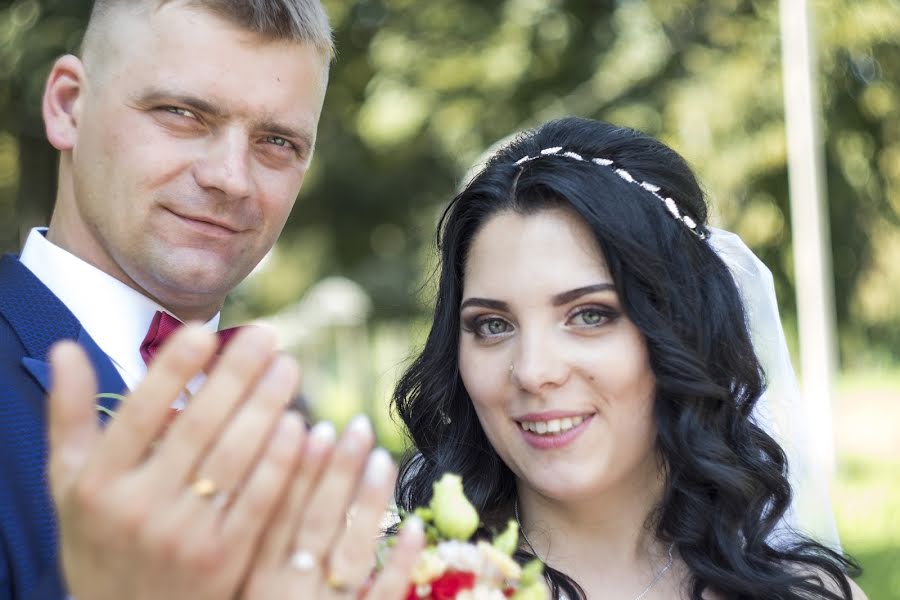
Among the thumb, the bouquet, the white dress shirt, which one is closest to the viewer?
the thumb

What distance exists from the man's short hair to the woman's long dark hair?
2.35 feet

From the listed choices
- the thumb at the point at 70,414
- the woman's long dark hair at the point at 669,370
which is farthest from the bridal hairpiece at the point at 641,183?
the thumb at the point at 70,414

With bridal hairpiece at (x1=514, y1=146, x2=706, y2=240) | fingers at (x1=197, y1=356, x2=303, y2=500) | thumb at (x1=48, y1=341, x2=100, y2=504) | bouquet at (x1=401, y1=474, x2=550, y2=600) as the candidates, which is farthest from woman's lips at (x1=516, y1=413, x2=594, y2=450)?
thumb at (x1=48, y1=341, x2=100, y2=504)

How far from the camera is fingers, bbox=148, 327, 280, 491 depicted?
1487 mm

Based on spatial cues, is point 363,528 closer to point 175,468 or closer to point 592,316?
point 175,468

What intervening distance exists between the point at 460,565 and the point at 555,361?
1.07 m

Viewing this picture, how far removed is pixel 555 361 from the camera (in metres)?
2.91

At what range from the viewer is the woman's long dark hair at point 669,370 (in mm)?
3133

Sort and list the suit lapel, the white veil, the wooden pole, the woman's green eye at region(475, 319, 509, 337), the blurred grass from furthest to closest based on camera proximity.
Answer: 1. the wooden pole
2. the blurred grass
3. the white veil
4. the woman's green eye at region(475, 319, 509, 337)
5. the suit lapel

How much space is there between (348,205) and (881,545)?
7.73 meters

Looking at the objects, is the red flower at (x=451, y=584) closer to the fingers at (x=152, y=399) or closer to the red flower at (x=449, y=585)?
the red flower at (x=449, y=585)

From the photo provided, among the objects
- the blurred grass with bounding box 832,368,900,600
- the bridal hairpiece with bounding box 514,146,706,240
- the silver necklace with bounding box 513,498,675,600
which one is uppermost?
the bridal hairpiece with bounding box 514,146,706,240

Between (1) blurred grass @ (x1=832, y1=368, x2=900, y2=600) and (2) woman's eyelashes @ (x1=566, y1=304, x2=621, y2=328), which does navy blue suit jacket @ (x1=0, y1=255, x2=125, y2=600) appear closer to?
(2) woman's eyelashes @ (x1=566, y1=304, x2=621, y2=328)

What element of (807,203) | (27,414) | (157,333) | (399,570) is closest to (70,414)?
(399,570)
